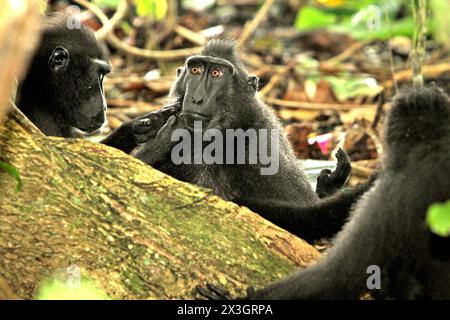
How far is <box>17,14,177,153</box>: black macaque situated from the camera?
6.77m

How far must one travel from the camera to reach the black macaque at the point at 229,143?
6.64 meters

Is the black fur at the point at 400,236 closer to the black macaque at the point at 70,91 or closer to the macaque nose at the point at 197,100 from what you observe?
the macaque nose at the point at 197,100

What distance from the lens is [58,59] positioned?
683 centimetres

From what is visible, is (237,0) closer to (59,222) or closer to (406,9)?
(406,9)

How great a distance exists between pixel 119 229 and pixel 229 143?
2.30 meters

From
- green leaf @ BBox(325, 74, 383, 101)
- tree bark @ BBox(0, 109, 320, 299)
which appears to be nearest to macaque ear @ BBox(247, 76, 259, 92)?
tree bark @ BBox(0, 109, 320, 299)

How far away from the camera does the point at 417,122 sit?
4.49 metres

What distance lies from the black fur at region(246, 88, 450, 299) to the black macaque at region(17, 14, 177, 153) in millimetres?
2885

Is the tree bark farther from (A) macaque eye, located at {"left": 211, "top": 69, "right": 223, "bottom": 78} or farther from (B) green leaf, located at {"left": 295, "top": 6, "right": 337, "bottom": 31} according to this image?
(B) green leaf, located at {"left": 295, "top": 6, "right": 337, "bottom": 31}

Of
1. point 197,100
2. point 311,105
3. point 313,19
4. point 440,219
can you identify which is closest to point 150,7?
point 197,100

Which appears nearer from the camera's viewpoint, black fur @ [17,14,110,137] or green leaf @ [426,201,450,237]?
green leaf @ [426,201,450,237]

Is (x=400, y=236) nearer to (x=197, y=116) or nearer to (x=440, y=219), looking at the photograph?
(x=440, y=219)

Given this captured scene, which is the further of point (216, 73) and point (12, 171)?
point (216, 73)
